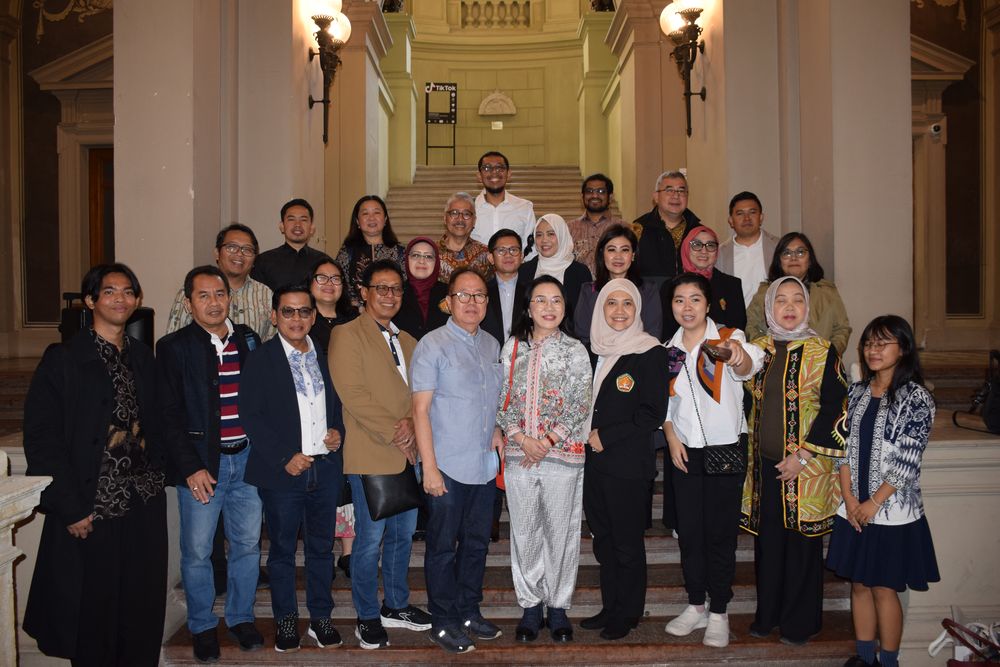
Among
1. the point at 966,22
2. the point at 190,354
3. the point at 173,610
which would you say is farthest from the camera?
the point at 966,22

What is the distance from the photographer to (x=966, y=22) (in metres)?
9.73

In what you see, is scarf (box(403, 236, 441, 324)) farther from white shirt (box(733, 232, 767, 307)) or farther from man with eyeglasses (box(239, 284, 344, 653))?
white shirt (box(733, 232, 767, 307))

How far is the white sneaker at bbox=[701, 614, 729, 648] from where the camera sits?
137 inches

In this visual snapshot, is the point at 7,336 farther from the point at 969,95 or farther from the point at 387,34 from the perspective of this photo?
the point at 969,95

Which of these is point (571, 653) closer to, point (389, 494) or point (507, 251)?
point (389, 494)

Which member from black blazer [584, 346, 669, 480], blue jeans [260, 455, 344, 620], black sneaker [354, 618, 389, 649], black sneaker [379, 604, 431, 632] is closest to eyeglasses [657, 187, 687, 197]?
black blazer [584, 346, 669, 480]

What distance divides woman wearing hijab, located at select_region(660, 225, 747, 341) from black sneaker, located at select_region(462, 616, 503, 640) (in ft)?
5.67

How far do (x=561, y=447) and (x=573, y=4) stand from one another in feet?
41.3

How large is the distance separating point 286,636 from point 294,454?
2.98ft

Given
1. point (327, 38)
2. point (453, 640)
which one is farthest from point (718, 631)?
point (327, 38)

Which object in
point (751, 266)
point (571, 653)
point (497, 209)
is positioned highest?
point (497, 209)

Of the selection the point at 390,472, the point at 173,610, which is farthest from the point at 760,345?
the point at 173,610

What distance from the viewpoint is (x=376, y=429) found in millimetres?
3359

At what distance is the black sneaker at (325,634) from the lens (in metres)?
3.50
